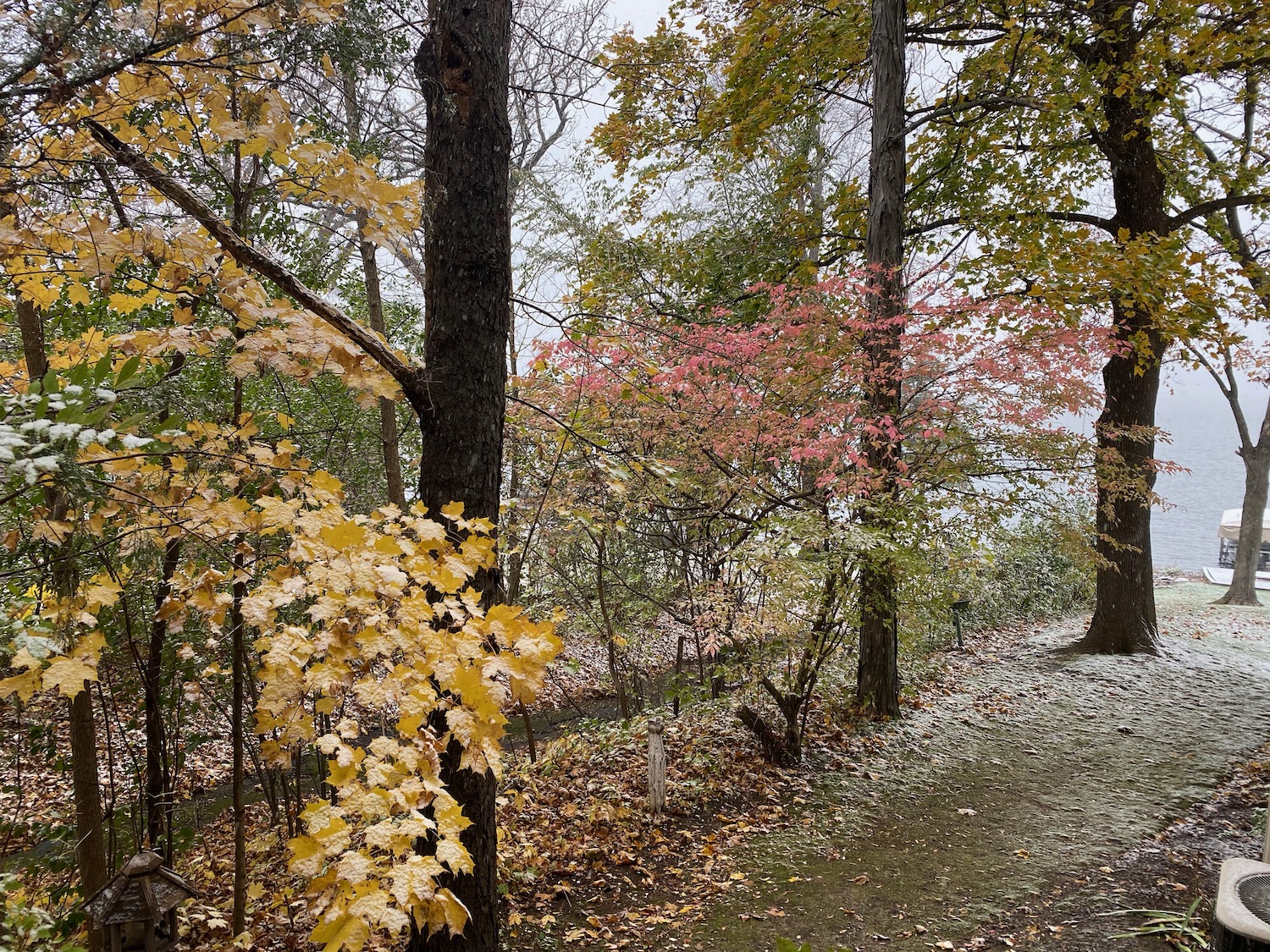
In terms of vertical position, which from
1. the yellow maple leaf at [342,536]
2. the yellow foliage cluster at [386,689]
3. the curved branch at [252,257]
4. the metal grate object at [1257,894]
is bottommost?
the metal grate object at [1257,894]

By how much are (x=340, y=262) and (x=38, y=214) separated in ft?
11.6

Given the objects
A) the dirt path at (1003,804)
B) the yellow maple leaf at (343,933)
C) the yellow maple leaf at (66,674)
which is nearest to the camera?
the yellow maple leaf at (343,933)

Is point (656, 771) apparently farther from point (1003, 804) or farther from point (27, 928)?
point (27, 928)

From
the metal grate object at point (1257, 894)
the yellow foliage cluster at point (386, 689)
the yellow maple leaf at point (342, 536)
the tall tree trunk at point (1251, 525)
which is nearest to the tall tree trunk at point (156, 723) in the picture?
the yellow foliage cluster at point (386, 689)

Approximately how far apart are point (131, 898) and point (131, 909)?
37mm

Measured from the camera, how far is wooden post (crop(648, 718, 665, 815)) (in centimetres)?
460

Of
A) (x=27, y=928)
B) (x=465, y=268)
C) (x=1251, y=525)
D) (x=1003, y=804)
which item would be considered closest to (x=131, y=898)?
(x=27, y=928)

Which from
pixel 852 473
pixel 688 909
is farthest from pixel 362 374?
pixel 852 473

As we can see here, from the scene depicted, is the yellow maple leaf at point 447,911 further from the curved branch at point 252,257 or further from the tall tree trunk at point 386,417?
the tall tree trunk at point 386,417

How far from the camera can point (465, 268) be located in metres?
2.75

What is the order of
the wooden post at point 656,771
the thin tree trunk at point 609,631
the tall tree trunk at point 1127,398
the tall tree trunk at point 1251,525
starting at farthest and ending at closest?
the tall tree trunk at point 1251,525 → the tall tree trunk at point 1127,398 → the thin tree trunk at point 609,631 → the wooden post at point 656,771

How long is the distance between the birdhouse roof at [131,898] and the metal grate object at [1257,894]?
4483 mm

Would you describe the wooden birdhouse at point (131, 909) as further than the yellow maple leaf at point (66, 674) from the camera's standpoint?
Yes

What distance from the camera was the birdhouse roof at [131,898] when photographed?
7.73 feet
